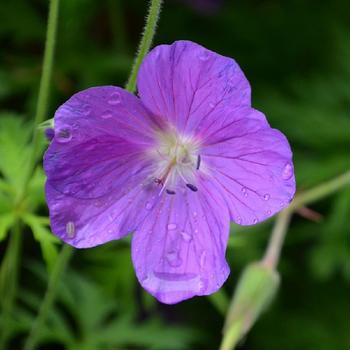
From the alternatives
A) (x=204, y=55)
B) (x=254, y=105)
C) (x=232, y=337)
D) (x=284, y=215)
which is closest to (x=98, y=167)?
(x=204, y=55)

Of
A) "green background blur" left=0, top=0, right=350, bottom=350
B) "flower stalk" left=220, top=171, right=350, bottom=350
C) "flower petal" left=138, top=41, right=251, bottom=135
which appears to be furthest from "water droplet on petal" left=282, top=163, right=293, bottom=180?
"green background blur" left=0, top=0, right=350, bottom=350

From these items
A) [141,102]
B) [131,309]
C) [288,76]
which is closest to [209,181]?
[141,102]

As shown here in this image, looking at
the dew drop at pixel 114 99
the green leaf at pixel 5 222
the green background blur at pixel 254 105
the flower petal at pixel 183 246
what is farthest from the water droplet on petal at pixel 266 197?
the green background blur at pixel 254 105

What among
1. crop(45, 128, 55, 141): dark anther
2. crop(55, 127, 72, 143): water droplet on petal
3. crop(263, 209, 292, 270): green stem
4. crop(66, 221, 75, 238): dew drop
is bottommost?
crop(263, 209, 292, 270): green stem

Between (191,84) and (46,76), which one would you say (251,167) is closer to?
(191,84)

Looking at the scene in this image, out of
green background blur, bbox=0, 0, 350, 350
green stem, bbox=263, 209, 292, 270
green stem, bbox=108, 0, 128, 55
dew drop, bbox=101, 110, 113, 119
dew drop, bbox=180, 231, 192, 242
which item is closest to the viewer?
dew drop, bbox=101, 110, 113, 119

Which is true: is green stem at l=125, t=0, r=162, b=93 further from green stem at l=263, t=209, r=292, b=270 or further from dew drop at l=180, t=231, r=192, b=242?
green stem at l=263, t=209, r=292, b=270

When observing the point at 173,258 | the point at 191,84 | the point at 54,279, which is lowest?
the point at 54,279
